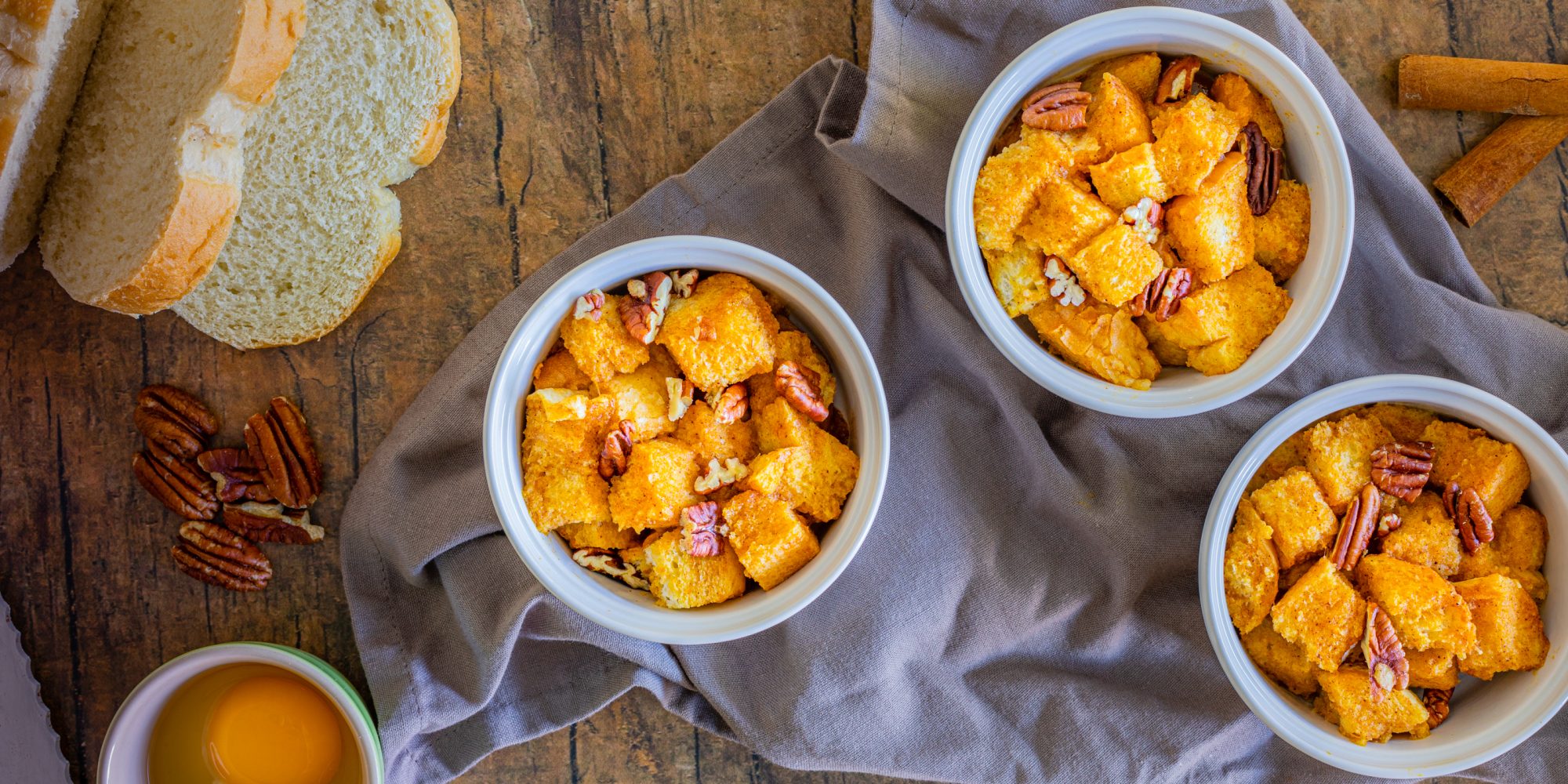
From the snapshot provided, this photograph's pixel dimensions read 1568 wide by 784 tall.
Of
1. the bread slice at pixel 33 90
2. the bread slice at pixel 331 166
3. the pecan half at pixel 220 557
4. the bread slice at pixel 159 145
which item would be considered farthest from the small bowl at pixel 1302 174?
the bread slice at pixel 33 90

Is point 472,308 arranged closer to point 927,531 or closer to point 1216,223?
point 927,531

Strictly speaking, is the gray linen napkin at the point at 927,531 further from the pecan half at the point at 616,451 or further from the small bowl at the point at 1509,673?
the pecan half at the point at 616,451

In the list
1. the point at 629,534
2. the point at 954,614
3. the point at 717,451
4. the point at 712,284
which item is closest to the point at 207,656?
the point at 629,534


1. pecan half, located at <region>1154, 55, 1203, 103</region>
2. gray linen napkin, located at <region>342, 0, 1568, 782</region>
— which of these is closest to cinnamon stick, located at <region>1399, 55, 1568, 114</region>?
gray linen napkin, located at <region>342, 0, 1568, 782</region>

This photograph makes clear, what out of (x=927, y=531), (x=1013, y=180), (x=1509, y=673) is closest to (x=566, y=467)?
(x=927, y=531)

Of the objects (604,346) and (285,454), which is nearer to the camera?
(604,346)

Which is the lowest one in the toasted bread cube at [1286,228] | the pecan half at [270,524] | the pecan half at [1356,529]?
the pecan half at [270,524]
